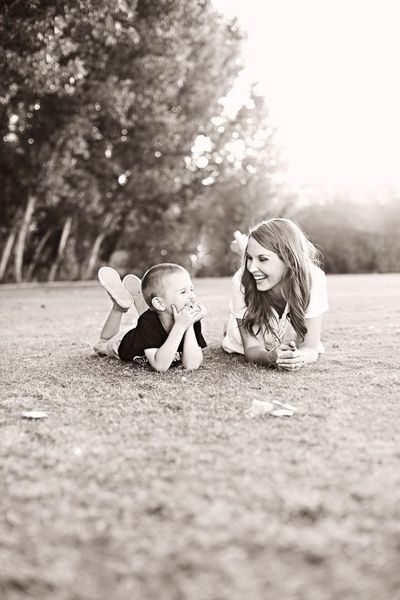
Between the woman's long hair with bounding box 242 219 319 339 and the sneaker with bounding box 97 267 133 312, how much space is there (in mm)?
821

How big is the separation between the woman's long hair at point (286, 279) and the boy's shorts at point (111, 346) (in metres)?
0.79

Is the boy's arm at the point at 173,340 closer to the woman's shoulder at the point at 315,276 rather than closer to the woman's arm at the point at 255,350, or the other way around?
the woman's arm at the point at 255,350

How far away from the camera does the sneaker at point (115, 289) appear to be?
3979 millimetres

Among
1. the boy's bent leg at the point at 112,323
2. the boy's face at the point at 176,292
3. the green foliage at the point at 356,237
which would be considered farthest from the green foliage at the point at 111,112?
the boy's face at the point at 176,292

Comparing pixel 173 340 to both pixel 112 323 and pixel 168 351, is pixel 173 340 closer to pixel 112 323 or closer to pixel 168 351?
pixel 168 351

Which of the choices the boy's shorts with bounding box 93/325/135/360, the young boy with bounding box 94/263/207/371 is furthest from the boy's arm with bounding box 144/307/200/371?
the boy's shorts with bounding box 93/325/135/360

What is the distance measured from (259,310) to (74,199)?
40.1ft

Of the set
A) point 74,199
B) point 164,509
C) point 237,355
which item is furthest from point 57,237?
point 164,509

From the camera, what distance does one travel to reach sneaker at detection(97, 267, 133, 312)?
157 inches

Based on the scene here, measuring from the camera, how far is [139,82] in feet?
43.7

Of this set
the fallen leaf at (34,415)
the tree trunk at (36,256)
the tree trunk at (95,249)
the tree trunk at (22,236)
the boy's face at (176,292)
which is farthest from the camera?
the tree trunk at (95,249)

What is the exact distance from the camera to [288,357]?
3.33 meters

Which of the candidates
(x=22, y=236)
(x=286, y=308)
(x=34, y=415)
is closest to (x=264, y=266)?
(x=286, y=308)

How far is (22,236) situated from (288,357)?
42.3 feet
